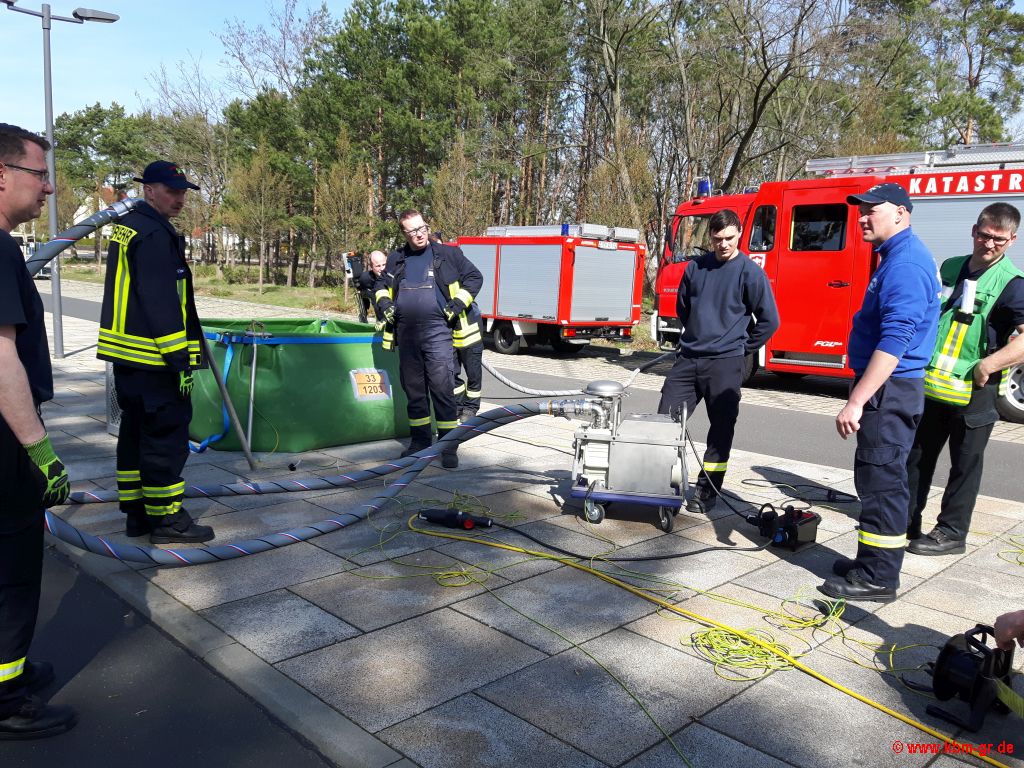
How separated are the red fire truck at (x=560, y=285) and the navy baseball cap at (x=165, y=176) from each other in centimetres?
1213

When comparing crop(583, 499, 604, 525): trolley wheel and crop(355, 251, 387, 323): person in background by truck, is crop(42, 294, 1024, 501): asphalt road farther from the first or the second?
crop(583, 499, 604, 525): trolley wheel

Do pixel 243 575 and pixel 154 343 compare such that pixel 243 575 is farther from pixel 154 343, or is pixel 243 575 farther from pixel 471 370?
pixel 471 370

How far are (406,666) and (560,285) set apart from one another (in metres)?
13.5

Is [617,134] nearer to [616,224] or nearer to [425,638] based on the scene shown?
[616,224]

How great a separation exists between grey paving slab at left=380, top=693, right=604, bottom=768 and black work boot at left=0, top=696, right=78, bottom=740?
1138 mm

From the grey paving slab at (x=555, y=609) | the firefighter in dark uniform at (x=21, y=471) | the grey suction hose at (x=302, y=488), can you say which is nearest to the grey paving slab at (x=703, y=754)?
the grey paving slab at (x=555, y=609)

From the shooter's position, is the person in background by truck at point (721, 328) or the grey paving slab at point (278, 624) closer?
the grey paving slab at point (278, 624)

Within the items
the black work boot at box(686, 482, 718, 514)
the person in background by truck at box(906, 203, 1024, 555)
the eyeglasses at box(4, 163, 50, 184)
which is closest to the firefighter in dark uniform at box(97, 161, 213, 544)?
the eyeglasses at box(4, 163, 50, 184)

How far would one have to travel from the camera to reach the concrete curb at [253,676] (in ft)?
8.72

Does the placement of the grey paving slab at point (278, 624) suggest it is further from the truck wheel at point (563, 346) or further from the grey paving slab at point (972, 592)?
the truck wheel at point (563, 346)

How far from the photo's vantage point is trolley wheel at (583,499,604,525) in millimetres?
5203

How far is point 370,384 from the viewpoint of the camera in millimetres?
7316

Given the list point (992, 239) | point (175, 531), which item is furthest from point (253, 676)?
point (992, 239)

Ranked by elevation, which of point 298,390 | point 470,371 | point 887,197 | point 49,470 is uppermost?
point 887,197
